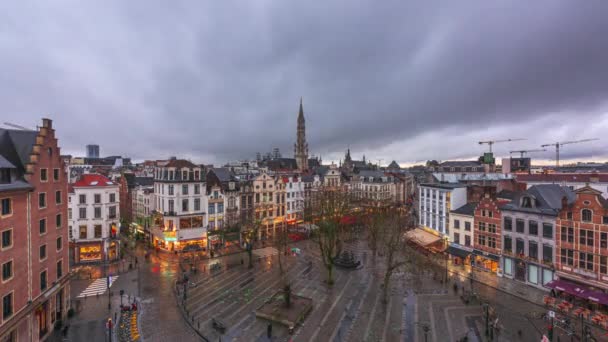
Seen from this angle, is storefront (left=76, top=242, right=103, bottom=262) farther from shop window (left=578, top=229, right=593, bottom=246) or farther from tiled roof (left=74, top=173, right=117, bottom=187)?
shop window (left=578, top=229, right=593, bottom=246)

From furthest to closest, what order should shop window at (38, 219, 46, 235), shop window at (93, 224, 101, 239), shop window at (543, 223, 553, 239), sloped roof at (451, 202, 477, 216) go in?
sloped roof at (451, 202, 477, 216) → shop window at (93, 224, 101, 239) → shop window at (543, 223, 553, 239) → shop window at (38, 219, 46, 235)

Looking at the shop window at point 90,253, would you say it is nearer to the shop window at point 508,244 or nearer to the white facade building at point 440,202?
the white facade building at point 440,202

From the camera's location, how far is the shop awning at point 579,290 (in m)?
28.1

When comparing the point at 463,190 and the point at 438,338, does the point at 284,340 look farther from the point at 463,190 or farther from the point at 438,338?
the point at 463,190

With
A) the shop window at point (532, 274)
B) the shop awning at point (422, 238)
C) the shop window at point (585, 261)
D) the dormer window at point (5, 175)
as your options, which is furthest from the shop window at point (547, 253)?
the dormer window at point (5, 175)

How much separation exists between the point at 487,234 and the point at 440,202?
11.2 m

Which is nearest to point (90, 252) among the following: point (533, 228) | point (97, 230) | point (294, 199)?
point (97, 230)

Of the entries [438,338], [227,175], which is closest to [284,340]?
[438,338]

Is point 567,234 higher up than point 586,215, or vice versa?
point 586,215

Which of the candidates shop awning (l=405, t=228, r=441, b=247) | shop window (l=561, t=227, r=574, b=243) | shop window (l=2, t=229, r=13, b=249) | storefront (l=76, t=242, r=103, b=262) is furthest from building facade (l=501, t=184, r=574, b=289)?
storefront (l=76, t=242, r=103, b=262)

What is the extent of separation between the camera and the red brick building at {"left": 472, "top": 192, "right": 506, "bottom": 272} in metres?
40.5

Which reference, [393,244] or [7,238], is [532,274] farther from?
[7,238]

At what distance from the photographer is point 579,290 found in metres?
29.9

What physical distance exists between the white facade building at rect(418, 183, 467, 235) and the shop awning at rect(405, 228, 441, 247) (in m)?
2.28
